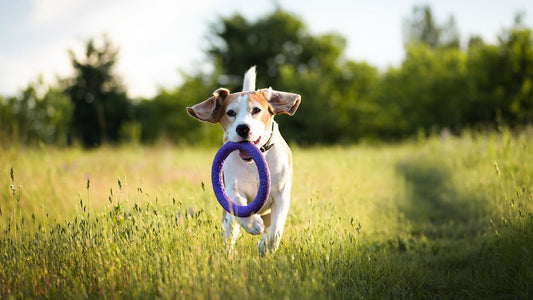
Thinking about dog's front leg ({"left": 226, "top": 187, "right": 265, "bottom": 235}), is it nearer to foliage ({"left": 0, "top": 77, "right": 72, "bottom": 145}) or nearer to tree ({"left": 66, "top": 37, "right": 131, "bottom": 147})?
foliage ({"left": 0, "top": 77, "right": 72, "bottom": 145})

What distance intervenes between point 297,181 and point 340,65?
27360 mm

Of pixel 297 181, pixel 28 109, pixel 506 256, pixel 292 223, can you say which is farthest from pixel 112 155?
pixel 28 109

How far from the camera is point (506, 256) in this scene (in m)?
3.43

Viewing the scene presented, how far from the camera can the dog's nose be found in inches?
131

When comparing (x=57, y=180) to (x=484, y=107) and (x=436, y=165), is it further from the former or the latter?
(x=484, y=107)

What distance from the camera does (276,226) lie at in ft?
11.2

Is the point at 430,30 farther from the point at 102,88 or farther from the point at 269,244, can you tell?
the point at 269,244

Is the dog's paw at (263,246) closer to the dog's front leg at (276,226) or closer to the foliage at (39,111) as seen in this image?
the dog's front leg at (276,226)

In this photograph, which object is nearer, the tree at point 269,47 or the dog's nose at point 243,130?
the dog's nose at point 243,130

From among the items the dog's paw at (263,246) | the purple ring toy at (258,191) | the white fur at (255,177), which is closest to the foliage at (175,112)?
the white fur at (255,177)

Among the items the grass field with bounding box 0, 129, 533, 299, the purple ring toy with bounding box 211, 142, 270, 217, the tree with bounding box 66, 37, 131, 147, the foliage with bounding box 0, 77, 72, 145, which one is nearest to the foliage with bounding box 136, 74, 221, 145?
the tree with bounding box 66, 37, 131, 147

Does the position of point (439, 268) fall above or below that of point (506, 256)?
below

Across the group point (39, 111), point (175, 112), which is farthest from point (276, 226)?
point (175, 112)

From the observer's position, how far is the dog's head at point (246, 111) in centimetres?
339
